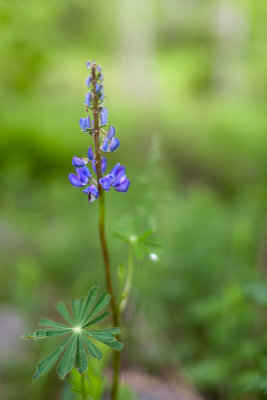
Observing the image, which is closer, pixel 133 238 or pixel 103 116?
pixel 103 116

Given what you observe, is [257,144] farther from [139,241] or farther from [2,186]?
[139,241]

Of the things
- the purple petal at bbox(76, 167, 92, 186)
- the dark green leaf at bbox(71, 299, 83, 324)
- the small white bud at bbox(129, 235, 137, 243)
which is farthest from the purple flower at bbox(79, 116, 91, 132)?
the dark green leaf at bbox(71, 299, 83, 324)

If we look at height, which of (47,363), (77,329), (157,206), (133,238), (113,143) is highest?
(157,206)

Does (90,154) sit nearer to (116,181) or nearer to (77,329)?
(116,181)

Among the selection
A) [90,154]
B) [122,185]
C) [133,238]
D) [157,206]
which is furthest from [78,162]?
[157,206]

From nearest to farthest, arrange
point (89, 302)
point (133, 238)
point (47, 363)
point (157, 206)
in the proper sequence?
A: point (47, 363)
point (89, 302)
point (133, 238)
point (157, 206)

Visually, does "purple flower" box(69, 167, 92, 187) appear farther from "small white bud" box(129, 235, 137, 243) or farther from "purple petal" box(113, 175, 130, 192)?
"small white bud" box(129, 235, 137, 243)
